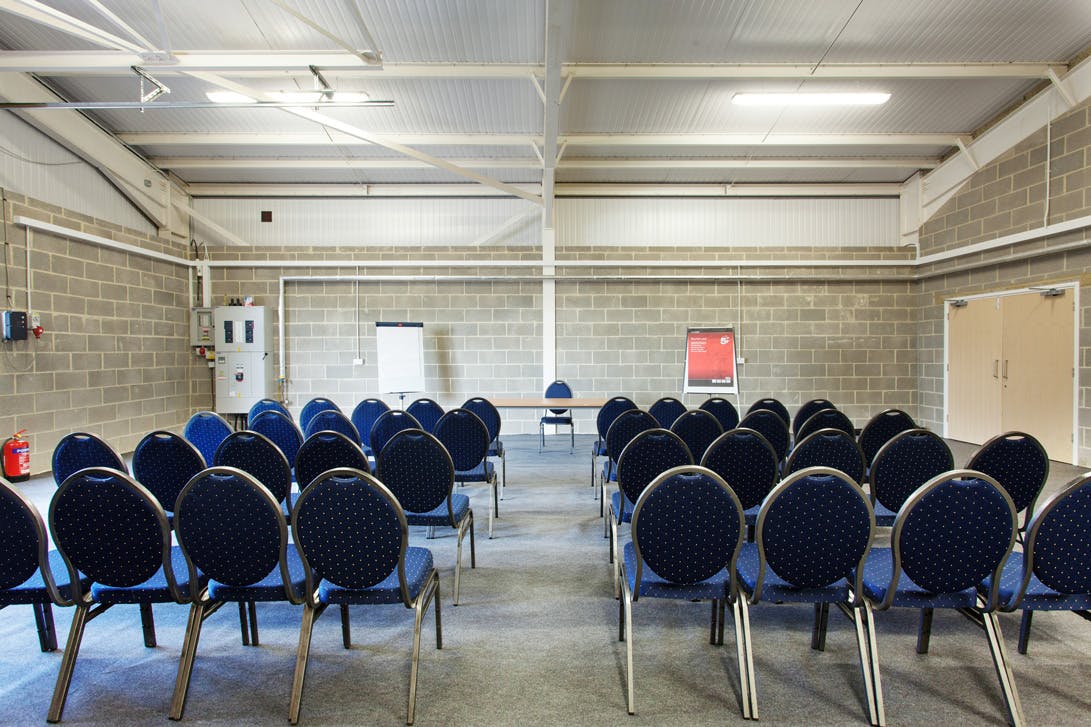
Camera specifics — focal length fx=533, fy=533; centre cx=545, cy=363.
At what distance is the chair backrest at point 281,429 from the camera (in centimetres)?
393

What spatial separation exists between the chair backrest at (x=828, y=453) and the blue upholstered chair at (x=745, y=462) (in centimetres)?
12

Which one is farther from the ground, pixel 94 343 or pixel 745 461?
pixel 94 343

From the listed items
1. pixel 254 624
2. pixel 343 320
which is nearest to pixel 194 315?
pixel 343 320

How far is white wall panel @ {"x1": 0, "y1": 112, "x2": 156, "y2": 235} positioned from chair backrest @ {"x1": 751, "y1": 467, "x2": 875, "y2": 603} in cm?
809

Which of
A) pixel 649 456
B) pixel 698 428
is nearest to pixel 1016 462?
pixel 698 428

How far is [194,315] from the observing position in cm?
850

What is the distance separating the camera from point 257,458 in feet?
9.92

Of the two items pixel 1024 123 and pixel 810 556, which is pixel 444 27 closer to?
pixel 810 556

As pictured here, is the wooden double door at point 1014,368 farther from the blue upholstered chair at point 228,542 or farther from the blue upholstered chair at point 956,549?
the blue upholstered chair at point 228,542

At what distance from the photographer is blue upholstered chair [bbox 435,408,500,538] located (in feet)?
12.9

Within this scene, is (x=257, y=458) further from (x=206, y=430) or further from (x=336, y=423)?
(x=206, y=430)

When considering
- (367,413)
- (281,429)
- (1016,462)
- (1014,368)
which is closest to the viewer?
(1016,462)

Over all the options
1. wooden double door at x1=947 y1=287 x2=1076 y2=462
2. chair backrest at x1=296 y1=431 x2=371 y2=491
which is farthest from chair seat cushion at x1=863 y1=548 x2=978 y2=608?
wooden double door at x1=947 y1=287 x2=1076 y2=462

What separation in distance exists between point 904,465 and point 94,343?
8.68m
